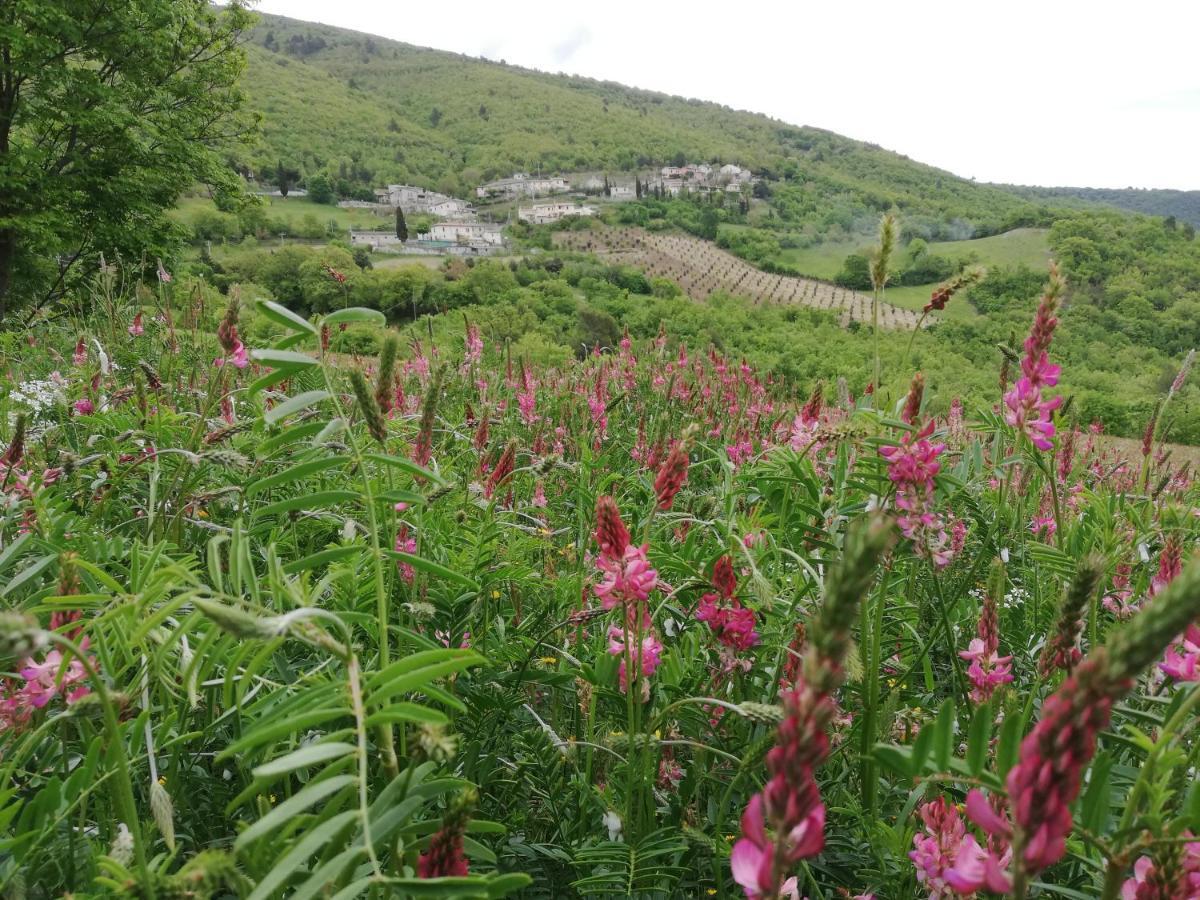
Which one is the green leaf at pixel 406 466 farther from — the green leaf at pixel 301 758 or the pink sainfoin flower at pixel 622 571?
the green leaf at pixel 301 758

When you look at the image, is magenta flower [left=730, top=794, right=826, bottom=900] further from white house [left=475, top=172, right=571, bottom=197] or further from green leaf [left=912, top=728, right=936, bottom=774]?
white house [left=475, top=172, right=571, bottom=197]

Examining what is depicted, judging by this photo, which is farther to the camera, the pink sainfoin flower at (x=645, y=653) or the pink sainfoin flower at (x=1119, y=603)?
the pink sainfoin flower at (x=1119, y=603)

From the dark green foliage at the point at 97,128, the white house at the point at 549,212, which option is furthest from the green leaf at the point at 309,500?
the white house at the point at 549,212

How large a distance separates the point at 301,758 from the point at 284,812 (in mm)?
47

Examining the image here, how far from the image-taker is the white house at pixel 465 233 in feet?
293

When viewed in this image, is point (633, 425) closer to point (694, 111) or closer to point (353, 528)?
point (353, 528)

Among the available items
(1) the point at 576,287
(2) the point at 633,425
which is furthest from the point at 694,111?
(2) the point at 633,425

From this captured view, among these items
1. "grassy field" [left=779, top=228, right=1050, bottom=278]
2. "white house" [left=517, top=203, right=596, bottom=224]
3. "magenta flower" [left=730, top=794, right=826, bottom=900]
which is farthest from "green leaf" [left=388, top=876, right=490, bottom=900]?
"white house" [left=517, top=203, right=596, bottom=224]

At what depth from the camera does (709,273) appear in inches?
3145

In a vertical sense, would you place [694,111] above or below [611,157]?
above

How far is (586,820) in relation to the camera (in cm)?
148

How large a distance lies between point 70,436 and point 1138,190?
251m

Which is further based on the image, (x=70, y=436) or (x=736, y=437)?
(x=736, y=437)

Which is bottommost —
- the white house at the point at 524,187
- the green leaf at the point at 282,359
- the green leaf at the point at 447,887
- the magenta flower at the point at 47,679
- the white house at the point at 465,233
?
the magenta flower at the point at 47,679
